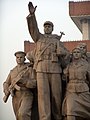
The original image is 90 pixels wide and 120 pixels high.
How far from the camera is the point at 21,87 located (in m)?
9.66

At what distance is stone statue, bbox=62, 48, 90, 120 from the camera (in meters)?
9.20

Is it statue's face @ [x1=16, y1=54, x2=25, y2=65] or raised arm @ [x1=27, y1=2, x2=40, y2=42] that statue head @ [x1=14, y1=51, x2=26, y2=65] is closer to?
statue's face @ [x1=16, y1=54, x2=25, y2=65]

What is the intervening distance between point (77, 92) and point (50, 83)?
55 cm

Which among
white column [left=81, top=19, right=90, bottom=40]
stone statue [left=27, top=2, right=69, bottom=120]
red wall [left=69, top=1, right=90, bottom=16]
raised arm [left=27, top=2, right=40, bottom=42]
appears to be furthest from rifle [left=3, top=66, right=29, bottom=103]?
white column [left=81, top=19, right=90, bottom=40]

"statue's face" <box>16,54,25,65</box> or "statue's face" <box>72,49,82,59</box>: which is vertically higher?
"statue's face" <box>72,49,82,59</box>

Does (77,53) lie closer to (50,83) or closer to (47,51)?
(47,51)

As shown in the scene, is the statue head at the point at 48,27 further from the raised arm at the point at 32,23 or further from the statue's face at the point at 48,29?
the raised arm at the point at 32,23

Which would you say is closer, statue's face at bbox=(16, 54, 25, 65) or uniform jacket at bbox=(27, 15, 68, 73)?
uniform jacket at bbox=(27, 15, 68, 73)

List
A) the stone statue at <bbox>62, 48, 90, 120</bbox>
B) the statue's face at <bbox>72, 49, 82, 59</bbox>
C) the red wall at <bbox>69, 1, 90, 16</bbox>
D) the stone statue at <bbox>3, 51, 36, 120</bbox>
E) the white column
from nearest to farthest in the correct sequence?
the stone statue at <bbox>62, 48, 90, 120</bbox> → the stone statue at <bbox>3, 51, 36, 120</bbox> → the statue's face at <bbox>72, 49, 82, 59</bbox> → the red wall at <bbox>69, 1, 90, 16</bbox> → the white column

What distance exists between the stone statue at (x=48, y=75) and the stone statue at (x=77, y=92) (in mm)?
189

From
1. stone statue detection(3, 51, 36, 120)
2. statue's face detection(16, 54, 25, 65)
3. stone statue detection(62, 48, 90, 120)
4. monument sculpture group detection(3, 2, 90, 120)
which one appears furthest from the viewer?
statue's face detection(16, 54, 25, 65)

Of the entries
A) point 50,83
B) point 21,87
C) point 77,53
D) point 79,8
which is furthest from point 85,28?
point 50,83

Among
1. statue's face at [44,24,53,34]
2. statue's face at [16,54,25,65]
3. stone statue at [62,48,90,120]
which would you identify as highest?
statue's face at [44,24,53,34]

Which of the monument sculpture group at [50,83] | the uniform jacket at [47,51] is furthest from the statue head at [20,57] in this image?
the uniform jacket at [47,51]
